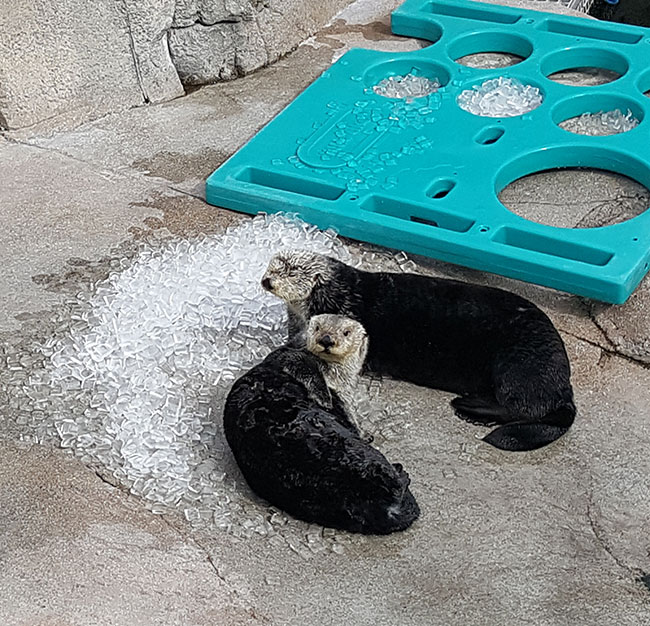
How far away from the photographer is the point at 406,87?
5375 millimetres

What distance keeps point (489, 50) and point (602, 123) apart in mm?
992

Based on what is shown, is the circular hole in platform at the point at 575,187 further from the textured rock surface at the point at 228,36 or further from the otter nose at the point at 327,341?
the textured rock surface at the point at 228,36

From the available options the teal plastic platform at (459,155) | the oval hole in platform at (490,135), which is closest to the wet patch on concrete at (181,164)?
the teal plastic platform at (459,155)

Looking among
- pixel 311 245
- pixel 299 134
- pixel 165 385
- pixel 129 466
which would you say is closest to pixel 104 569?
pixel 129 466

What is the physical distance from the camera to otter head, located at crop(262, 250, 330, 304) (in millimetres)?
3680

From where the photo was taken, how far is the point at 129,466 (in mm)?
3160

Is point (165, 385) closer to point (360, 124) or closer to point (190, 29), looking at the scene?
point (360, 124)

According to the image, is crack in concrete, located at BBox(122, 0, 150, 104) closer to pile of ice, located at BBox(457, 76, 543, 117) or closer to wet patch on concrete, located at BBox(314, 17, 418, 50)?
wet patch on concrete, located at BBox(314, 17, 418, 50)

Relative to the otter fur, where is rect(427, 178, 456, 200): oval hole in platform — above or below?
below

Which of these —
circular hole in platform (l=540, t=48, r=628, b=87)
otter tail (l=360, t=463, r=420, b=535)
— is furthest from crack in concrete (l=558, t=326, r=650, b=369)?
circular hole in platform (l=540, t=48, r=628, b=87)

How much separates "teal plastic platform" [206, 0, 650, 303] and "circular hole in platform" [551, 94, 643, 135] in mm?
11

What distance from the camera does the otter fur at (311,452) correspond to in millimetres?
2807

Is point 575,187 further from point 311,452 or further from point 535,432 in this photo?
point 311,452

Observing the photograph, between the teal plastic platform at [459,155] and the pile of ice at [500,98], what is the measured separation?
0.20 ft
